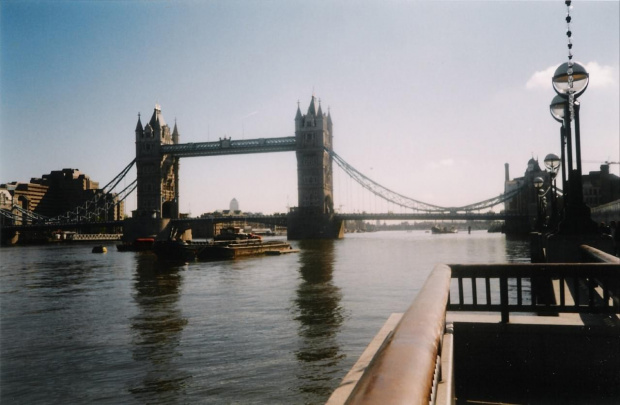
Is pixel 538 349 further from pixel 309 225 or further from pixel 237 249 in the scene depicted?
pixel 309 225

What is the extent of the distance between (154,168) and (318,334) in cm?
10879

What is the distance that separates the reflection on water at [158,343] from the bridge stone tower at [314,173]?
7243 centimetres

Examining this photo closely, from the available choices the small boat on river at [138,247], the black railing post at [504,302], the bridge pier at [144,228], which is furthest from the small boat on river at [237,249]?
the bridge pier at [144,228]

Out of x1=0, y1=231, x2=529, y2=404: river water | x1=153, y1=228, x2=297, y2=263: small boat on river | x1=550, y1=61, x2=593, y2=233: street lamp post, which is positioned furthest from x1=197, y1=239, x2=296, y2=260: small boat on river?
x1=550, y1=61, x2=593, y2=233: street lamp post

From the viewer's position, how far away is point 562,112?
370 inches

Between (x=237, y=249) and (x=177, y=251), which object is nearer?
(x=177, y=251)

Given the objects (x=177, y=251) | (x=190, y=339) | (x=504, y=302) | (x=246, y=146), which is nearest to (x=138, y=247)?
(x=177, y=251)

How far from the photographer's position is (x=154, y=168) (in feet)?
374

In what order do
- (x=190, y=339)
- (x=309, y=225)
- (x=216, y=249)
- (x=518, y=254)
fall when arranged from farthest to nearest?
(x=309, y=225)
(x=216, y=249)
(x=518, y=254)
(x=190, y=339)

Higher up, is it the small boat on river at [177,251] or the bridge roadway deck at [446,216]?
the bridge roadway deck at [446,216]

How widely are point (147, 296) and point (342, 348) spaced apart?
11633 millimetres

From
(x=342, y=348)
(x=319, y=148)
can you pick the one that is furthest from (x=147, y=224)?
(x=342, y=348)

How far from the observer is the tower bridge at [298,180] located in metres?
88.7

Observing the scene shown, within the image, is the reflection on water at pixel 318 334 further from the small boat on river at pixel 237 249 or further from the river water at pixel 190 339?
the small boat on river at pixel 237 249
